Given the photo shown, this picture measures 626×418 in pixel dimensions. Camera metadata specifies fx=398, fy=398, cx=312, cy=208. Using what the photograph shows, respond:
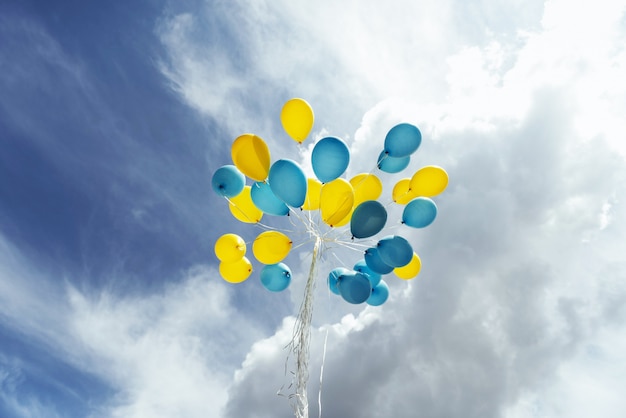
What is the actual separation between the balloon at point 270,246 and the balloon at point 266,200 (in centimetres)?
32

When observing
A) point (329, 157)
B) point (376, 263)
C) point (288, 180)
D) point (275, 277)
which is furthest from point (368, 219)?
point (275, 277)

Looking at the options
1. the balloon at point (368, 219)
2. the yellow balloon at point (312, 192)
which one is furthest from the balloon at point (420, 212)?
the yellow balloon at point (312, 192)

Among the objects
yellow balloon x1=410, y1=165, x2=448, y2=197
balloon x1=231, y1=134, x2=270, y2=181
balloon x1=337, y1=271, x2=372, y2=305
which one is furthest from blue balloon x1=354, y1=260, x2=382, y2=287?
balloon x1=231, y1=134, x2=270, y2=181

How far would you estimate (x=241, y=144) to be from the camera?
5.17 meters

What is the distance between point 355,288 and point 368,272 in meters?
0.85

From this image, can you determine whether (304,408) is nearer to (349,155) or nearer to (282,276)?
(282,276)

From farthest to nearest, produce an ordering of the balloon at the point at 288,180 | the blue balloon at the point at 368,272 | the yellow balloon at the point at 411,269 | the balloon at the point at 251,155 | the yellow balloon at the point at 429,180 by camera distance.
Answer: the yellow balloon at the point at 411,269
the blue balloon at the point at 368,272
the yellow balloon at the point at 429,180
the balloon at the point at 251,155
the balloon at the point at 288,180

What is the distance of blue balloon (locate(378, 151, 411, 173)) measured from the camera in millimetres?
5715

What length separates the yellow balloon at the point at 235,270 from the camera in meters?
5.89

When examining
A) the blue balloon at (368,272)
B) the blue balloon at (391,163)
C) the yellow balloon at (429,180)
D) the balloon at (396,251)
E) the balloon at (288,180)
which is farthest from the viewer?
the blue balloon at (368,272)

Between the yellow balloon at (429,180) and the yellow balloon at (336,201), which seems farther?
the yellow balloon at (429,180)

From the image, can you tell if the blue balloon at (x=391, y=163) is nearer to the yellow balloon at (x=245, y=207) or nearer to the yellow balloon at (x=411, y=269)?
the yellow balloon at (x=411, y=269)

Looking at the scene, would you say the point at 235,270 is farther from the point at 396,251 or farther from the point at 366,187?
the point at 396,251

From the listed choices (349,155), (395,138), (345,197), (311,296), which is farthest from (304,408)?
(395,138)
